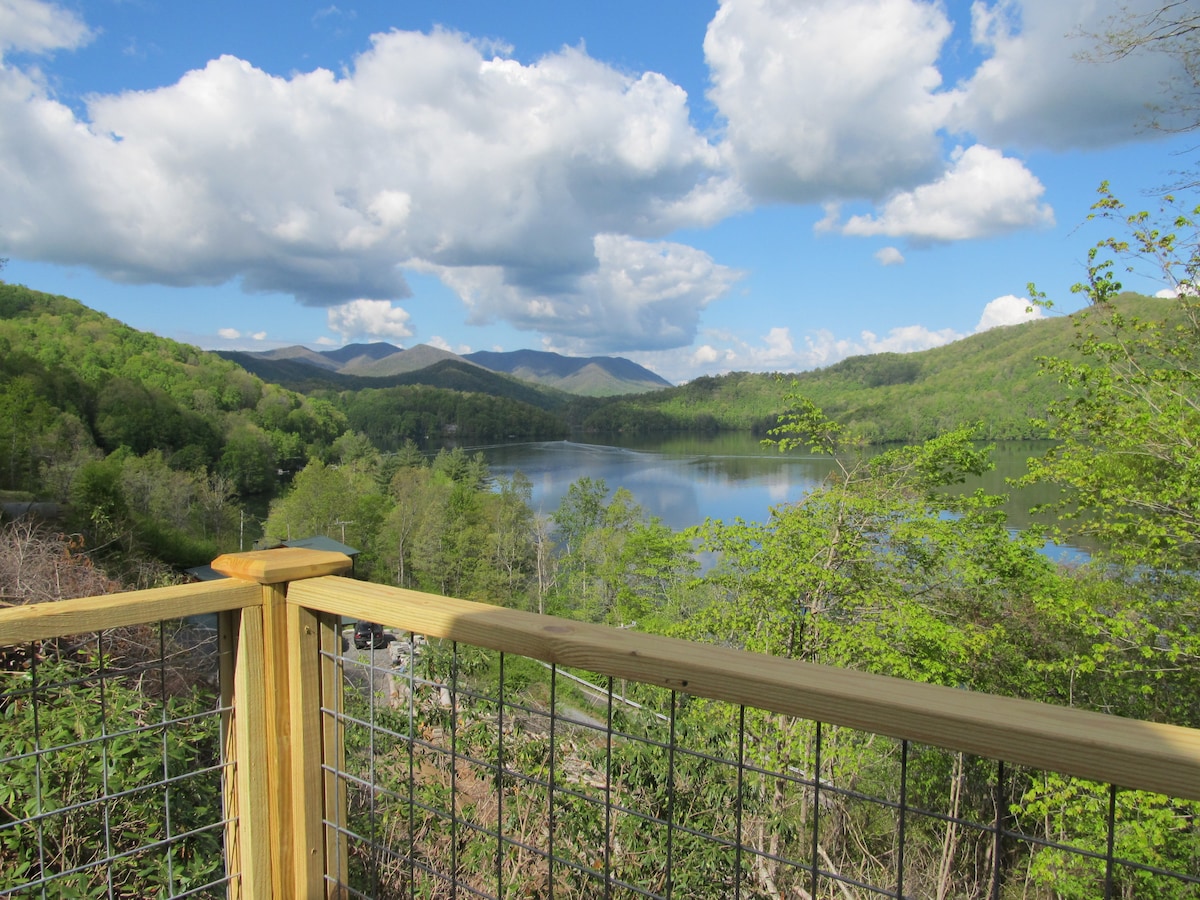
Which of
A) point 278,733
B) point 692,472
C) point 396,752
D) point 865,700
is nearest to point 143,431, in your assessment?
point 692,472

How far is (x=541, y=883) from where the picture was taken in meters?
2.54

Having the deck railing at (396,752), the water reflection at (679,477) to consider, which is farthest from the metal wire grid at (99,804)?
the water reflection at (679,477)

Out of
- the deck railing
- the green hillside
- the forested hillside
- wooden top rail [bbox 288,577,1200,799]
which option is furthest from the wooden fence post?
the forested hillside

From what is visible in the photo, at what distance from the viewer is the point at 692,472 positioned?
4372 centimetres

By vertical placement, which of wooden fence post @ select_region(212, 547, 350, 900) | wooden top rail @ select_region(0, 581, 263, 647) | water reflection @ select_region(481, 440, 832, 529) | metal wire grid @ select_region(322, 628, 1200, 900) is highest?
wooden top rail @ select_region(0, 581, 263, 647)

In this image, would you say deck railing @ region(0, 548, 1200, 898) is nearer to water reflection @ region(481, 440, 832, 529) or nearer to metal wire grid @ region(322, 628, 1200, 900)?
metal wire grid @ region(322, 628, 1200, 900)

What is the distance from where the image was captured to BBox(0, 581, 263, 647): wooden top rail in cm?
112

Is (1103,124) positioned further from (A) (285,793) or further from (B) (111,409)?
(B) (111,409)

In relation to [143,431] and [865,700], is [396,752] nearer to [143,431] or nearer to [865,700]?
[865,700]

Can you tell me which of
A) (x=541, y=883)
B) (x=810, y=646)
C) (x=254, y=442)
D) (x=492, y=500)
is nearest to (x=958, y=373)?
(x=492, y=500)

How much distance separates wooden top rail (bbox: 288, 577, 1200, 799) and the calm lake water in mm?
11017

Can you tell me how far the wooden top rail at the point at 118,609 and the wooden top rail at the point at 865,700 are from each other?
0.33 metres

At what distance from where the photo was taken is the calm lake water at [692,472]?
74.8 ft

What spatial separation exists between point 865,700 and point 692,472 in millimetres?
43275
